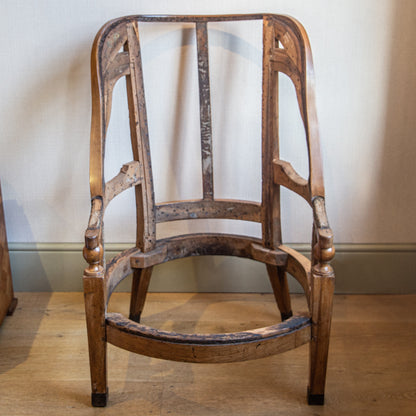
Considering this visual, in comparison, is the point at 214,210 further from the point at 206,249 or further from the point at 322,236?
the point at 322,236

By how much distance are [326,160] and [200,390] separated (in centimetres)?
83

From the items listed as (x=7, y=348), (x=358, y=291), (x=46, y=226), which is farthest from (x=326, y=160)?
(x=7, y=348)

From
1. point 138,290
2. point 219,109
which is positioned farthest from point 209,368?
point 219,109

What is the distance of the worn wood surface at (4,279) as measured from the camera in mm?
1684

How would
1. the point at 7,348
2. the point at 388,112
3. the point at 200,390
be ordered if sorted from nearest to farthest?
the point at 200,390 → the point at 7,348 → the point at 388,112

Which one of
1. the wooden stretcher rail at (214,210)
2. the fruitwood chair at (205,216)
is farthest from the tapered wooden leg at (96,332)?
the wooden stretcher rail at (214,210)

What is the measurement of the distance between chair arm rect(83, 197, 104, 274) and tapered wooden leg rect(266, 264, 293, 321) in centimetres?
60

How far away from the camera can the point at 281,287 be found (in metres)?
1.66

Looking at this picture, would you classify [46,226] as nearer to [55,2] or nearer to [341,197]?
[55,2]

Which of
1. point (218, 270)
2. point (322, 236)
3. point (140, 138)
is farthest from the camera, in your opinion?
point (218, 270)

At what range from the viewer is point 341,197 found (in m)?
1.82

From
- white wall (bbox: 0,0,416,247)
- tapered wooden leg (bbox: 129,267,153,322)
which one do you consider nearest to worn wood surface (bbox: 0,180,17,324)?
white wall (bbox: 0,0,416,247)

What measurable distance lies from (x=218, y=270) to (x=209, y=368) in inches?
17.6

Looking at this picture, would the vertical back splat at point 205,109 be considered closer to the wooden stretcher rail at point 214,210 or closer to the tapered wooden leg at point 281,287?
the wooden stretcher rail at point 214,210
